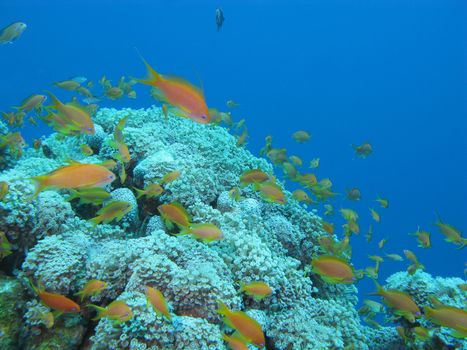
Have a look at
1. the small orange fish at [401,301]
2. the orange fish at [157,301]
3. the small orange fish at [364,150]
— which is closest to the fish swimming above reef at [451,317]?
the small orange fish at [401,301]

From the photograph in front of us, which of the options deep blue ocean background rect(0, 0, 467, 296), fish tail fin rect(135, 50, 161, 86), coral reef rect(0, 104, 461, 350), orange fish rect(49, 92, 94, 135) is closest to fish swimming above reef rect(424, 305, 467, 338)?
coral reef rect(0, 104, 461, 350)

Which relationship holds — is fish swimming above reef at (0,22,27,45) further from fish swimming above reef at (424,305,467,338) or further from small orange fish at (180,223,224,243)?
fish swimming above reef at (424,305,467,338)

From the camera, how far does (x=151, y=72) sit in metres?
2.45

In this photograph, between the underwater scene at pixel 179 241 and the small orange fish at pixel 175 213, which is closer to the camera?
the underwater scene at pixel 179 241

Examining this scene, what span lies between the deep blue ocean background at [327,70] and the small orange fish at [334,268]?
2116 inches

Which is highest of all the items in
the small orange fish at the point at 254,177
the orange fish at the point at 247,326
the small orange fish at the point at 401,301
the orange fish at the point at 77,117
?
the small orange fish at the point at 254,177

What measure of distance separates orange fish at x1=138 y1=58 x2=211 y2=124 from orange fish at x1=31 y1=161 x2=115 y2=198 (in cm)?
92

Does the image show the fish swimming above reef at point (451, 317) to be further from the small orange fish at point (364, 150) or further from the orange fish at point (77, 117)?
the small orange fish at point (364, 150)

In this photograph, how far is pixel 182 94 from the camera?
2.50 meters

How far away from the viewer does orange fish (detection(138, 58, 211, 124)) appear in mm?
2475

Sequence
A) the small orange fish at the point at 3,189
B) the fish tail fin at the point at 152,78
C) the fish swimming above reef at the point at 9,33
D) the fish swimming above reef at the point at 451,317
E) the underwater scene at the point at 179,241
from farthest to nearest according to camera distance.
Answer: the fish swimming above reef at the point at 9,33, the small orange fish at the point at 3,189, the fish swimming above reef at the point at 451,317, the underwater scene at the point at 179,241, the fish tail fin at the point at 152,78

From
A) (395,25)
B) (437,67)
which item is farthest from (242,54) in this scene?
(437,67)

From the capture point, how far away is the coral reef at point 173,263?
3.20 m

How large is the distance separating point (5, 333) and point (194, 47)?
95.0 metres
